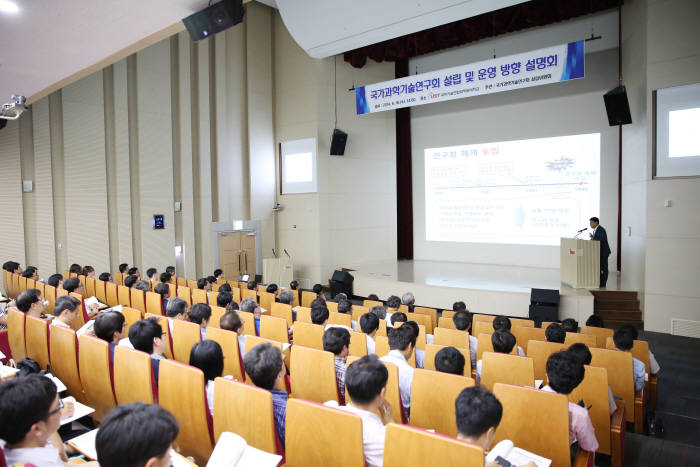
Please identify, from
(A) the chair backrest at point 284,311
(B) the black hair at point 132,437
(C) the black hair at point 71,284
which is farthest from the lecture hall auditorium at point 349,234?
(C) the black hair at point 71,284

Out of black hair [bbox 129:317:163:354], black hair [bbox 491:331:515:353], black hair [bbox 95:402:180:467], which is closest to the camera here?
black hair [bbox 95:402:180:467]

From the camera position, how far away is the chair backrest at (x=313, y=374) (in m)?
2.73

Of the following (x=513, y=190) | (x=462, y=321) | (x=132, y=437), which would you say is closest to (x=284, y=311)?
(x=462, y=321)

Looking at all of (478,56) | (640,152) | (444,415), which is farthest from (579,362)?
(478,56)

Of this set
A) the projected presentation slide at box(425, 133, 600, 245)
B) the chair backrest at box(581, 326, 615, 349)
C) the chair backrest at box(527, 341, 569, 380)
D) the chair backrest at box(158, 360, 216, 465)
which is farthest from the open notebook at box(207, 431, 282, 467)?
the projected presentation slide at box(425, 133, 600, 245)

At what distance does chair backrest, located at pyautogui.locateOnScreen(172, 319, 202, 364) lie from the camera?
11.3 feet

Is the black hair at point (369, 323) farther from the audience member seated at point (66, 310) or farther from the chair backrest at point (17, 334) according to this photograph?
the chair backrest at point (17, 334)

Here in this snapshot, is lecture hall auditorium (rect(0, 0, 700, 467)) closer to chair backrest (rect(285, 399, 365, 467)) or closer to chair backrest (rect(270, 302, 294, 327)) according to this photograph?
chair backrest (rect(285, 399, 365, 467))

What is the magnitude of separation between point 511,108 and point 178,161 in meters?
7.98

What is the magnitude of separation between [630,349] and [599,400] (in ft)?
4.32

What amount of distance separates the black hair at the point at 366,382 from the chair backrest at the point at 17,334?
124 inches

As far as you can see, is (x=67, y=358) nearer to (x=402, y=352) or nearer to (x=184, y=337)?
(x=184, y=337)

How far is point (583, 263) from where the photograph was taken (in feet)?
25.6

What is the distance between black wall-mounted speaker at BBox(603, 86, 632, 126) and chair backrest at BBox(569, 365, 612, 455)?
251 inches
